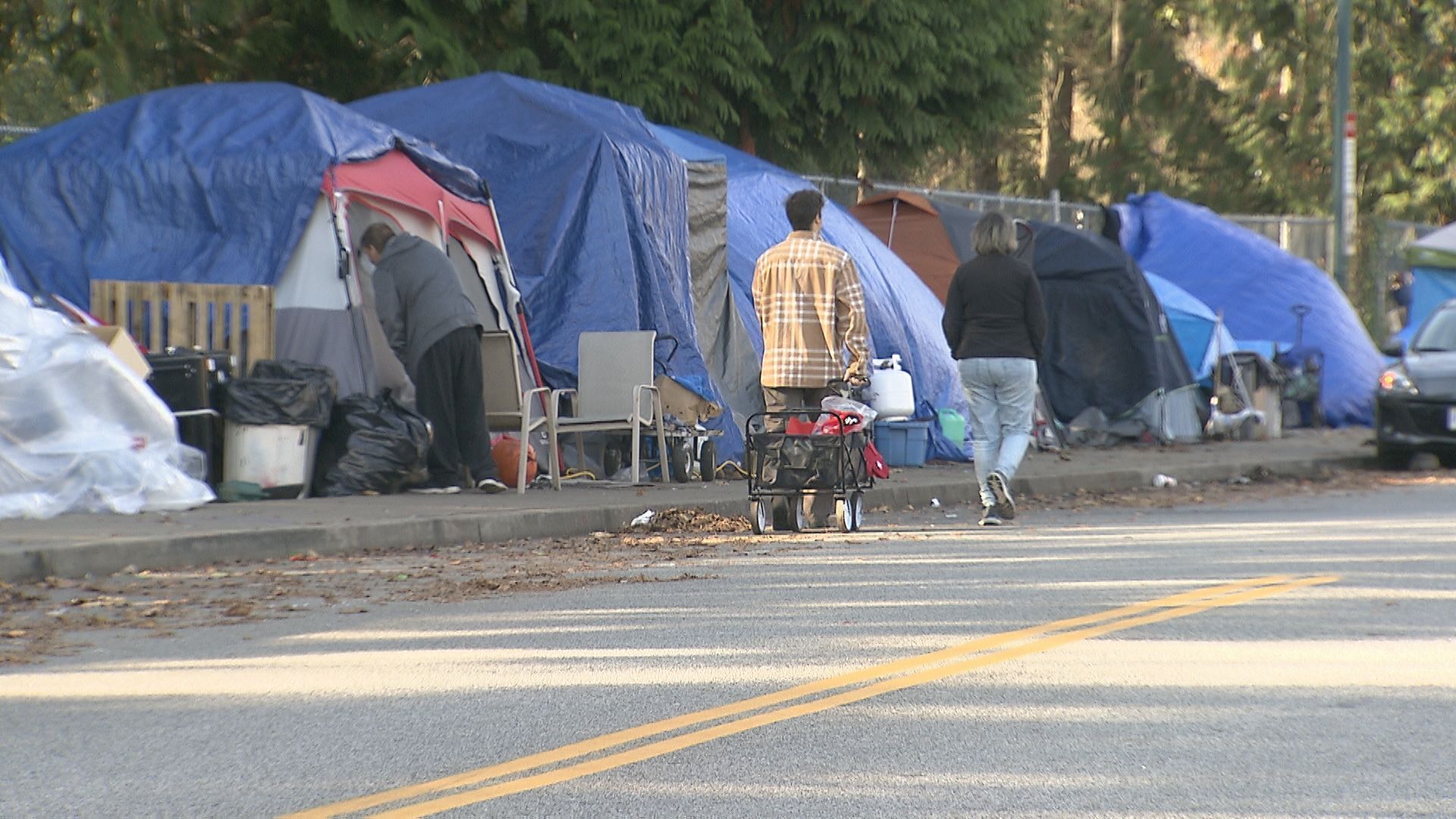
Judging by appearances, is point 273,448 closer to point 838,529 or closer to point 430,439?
point 430,439

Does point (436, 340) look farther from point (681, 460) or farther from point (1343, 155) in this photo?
point (1343, 155)

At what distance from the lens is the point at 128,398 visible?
1127 cm

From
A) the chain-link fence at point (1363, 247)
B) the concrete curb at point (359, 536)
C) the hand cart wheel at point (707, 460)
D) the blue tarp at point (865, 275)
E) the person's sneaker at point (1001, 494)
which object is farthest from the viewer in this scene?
the chain-link fence at point (1363, 247)

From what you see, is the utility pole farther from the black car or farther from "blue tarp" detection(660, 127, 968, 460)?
"blue tarp" detection(660, 127, 968, 460)

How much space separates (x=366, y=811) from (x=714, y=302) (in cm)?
1180

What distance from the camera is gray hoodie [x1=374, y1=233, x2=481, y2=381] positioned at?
12.9 metres

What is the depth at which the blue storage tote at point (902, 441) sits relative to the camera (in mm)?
16219

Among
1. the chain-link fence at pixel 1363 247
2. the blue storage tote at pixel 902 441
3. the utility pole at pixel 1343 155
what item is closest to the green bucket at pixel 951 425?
the blue storage tote at pixel 902 441

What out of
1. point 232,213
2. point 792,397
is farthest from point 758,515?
point 232,213

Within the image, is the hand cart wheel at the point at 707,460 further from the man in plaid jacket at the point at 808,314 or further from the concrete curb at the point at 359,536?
the man in plaid jacket at the point at 808,314

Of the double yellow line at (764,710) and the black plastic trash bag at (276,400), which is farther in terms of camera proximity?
the black plastic trash bag at (276,400)

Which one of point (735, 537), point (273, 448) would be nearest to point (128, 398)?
point (273, 448)

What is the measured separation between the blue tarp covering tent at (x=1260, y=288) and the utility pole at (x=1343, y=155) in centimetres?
103

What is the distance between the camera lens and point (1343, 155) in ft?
71.8
